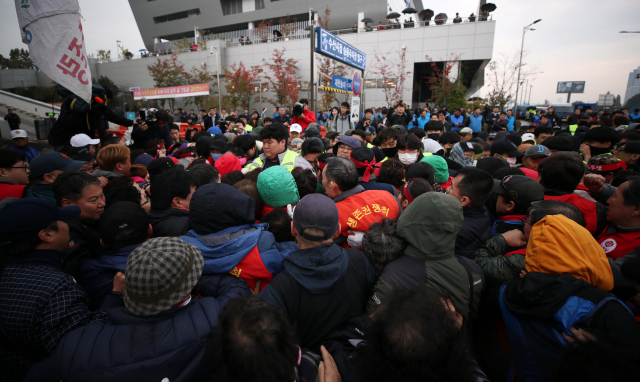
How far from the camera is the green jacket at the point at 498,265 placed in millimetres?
1840

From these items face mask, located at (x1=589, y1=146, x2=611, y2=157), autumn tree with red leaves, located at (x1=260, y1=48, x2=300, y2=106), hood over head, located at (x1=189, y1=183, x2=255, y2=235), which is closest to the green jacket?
hood over head, located at (x1=189, y1=183, x2=255, y2=235)

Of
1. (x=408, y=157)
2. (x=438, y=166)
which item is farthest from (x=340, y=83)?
(x=438, y=166)

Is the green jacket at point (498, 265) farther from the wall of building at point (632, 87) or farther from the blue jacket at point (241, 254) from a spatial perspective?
the wall of building at point (632, 87)

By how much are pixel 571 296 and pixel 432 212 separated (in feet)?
2.44

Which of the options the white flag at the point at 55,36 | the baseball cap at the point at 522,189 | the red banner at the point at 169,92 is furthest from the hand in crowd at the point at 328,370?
the red banner at the point at 169,92

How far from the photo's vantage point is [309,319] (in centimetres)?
169

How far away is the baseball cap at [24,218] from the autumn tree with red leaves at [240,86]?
3018 cm

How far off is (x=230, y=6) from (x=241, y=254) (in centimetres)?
4511

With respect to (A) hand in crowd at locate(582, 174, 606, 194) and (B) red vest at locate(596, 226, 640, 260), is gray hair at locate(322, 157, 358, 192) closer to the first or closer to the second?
(B) red vest at locate(596, 226, 640, 260)

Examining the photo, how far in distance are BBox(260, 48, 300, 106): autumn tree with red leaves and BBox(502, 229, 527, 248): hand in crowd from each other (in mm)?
27093

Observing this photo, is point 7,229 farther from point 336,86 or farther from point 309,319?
point 336,86

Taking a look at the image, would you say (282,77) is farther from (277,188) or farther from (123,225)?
(123,225)

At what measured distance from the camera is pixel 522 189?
2367mm

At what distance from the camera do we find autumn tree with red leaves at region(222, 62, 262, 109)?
29562mm
